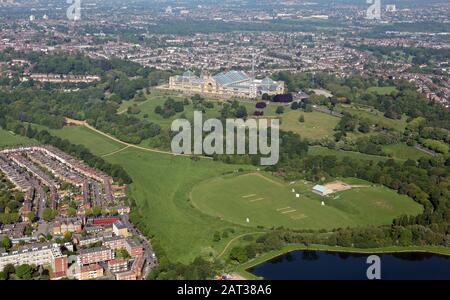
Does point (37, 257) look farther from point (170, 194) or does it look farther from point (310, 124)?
point (310, 124)

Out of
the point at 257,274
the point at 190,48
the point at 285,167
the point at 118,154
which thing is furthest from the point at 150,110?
the point at 190,48

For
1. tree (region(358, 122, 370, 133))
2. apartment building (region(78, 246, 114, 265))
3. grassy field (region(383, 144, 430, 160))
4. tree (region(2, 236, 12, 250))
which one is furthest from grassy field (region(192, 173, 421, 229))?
tree (region(358, 122, 370, 133))

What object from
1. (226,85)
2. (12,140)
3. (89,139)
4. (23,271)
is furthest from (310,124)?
(23,271)

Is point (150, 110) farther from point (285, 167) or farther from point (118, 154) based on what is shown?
point (285, 167)

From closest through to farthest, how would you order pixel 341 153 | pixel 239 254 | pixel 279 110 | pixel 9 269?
pixel 9 269 < pixel 239 254 < pixel 341 153 < pixel 279 110

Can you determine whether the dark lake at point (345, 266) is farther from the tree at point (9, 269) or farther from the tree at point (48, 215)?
the tree at point (48, 215)

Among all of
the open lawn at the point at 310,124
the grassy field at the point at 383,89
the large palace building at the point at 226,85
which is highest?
the large palace building at the point at 226,85
